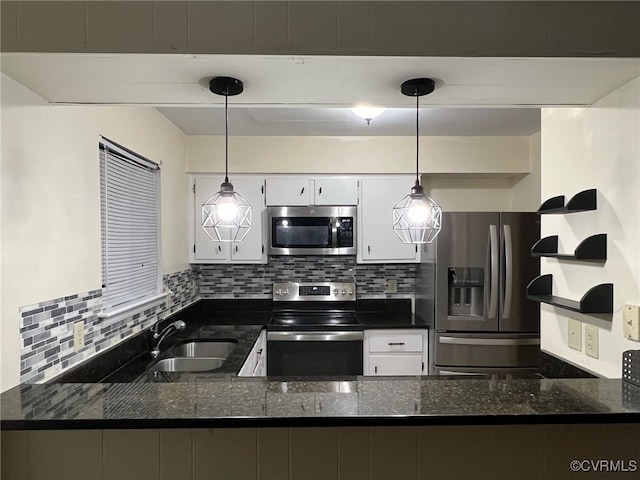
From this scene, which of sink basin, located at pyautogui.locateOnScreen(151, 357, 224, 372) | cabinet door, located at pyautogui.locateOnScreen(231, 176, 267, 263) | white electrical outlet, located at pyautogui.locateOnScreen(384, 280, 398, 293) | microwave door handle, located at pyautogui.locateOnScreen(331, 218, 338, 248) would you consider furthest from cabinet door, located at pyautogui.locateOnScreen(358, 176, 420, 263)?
sink basin, located at pyautogui.locateOnScreen(151, 357, 224, 372)

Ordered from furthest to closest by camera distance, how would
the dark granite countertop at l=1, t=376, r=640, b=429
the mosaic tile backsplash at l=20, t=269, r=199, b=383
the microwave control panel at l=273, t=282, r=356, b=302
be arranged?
the microwave control panel at l=273, t=282, r=356, b=302 → the mosaic tile backsplash at l=20, t=269, r=199, b=383 → the dark granite countertop at l=1, t=376, r=640, b=429

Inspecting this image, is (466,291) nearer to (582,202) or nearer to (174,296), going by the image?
(582,202)

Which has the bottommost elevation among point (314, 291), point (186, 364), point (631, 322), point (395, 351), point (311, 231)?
point (395, 351)

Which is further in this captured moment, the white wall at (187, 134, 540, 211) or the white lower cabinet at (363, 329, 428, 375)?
the white wall at (187, 134, 540, 211)

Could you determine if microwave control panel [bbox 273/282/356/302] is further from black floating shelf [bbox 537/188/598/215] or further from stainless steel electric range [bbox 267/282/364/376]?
black floating shelf [bbox 537/188/598/215]

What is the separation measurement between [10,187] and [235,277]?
2569 mm

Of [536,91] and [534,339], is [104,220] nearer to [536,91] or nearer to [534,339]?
[536,91]

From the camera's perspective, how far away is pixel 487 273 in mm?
2945

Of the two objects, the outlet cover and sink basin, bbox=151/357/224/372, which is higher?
the outlet cover

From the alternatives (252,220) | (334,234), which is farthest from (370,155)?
(252,220)

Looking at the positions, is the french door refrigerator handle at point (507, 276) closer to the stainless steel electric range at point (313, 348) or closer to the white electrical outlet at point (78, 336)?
the stainless steel electric range at point (313, 348)

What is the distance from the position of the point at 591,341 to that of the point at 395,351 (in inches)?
77.7

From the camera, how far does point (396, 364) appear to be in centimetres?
324

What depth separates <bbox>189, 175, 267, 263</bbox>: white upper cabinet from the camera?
134 inches
